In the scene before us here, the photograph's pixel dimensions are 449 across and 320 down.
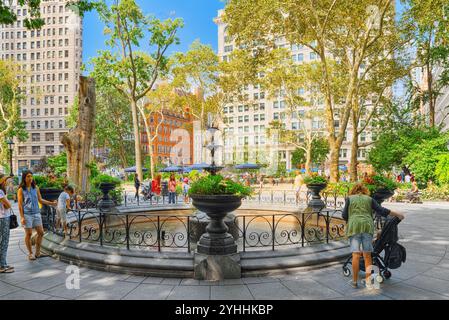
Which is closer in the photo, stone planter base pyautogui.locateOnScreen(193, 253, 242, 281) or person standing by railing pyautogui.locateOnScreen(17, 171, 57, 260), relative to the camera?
stone planter base pyautogui.locateOnScreen(193, 253, 242, 281)

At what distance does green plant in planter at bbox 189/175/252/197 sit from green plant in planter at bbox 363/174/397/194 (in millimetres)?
4830

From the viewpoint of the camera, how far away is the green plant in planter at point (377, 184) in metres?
9.35

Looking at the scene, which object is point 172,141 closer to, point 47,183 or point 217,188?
point 47,183

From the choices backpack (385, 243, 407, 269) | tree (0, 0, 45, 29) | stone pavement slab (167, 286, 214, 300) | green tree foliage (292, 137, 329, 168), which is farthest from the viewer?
green tree foliage (292, 137, 329, 168)

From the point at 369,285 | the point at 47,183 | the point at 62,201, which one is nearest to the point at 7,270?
the point at 62,201

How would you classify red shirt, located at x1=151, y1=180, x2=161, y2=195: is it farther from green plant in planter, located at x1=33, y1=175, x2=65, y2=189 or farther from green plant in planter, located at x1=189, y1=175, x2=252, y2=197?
green plant in planter, located at x1=189, y1=175, x2=252, y2=197

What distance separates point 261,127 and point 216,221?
74592 mm

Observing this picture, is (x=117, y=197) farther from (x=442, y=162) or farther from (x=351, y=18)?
(x=442, y=162)

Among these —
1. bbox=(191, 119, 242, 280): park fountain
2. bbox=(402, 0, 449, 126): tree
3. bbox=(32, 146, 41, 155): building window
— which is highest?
bbox=(402, 0, 449, 126): tree

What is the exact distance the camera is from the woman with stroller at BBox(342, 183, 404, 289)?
546 cm

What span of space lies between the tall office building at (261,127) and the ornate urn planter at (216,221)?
62748mm

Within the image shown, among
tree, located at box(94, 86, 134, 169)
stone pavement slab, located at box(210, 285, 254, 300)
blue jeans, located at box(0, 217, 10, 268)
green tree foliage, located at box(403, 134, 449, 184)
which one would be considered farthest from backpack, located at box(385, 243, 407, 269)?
tree, located at box(94, 86, 134, 169)

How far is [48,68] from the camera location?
274ft
